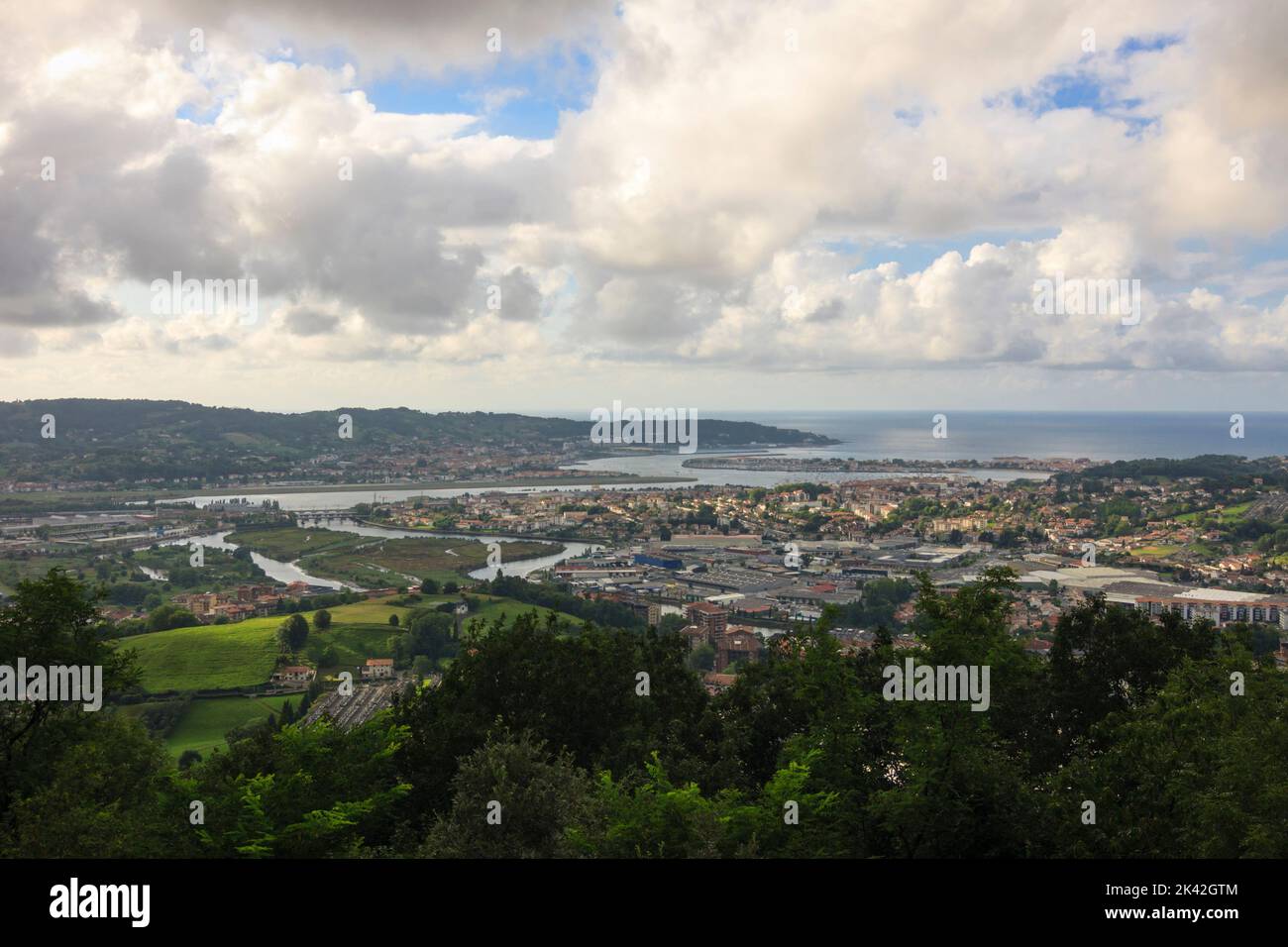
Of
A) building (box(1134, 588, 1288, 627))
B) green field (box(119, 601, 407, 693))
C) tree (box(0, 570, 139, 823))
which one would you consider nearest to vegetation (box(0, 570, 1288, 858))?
tree (box(0, 570, 139, 823))

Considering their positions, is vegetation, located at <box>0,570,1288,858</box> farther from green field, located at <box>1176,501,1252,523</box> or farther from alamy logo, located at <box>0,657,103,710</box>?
green field, located at <box>1176,501,1252,523</box>

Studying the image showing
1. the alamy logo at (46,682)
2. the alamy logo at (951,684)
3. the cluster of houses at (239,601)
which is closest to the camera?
the alamy logo at (951,684)

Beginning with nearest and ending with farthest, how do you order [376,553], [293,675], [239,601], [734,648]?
[734,648] < [293,675] < [239,601] < [376,553]

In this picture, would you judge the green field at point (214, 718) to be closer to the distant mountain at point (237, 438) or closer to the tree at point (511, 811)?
the tree at point (511, 811)

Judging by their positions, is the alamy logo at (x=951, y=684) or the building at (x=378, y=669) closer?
the alamy logo at (x=951, y=684)

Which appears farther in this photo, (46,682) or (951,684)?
(46,682)
